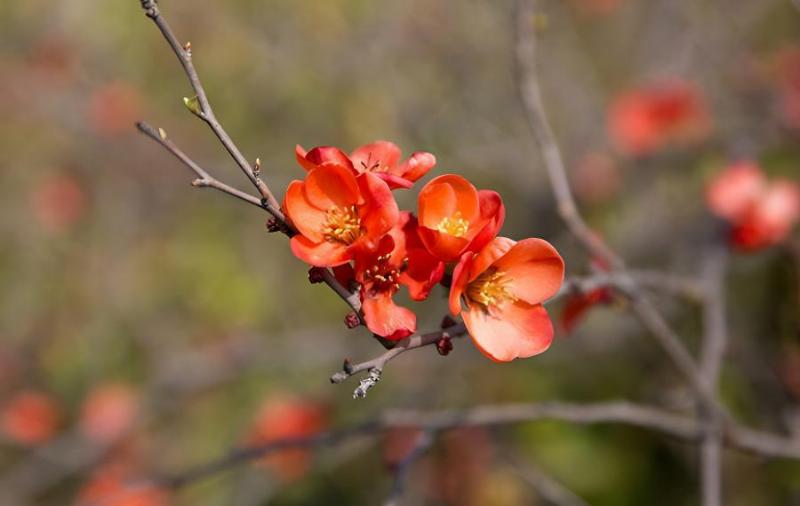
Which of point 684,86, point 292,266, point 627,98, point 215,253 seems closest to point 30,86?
point 215,253

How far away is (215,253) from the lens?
14.0 ft

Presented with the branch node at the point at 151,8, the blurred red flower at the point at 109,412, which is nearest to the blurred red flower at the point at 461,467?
the blurred red flower at the point at 109,412

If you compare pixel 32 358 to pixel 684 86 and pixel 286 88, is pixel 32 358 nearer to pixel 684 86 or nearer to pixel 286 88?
pixel 286 88

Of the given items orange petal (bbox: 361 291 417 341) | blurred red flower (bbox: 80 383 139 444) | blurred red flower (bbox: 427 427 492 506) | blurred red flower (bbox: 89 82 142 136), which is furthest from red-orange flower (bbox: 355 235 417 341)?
blurred red flower (bbox: 89 82 142 136)

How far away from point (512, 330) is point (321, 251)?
26 cm

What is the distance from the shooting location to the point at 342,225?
0.90 metres

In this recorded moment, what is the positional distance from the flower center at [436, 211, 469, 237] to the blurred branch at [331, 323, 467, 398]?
4.5 inches

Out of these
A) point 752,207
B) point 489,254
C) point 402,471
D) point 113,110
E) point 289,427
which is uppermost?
point 113,110

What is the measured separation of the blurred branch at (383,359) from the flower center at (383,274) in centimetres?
7

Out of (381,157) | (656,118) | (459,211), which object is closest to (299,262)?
(656,118)

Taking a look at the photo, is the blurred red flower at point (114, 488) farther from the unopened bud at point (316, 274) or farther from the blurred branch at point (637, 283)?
the unopened bud at point (316, 274)

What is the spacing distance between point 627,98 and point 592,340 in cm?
142

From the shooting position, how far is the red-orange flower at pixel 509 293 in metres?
0.89

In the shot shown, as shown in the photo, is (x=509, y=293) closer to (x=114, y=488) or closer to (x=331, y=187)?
(x=331, y=187)
